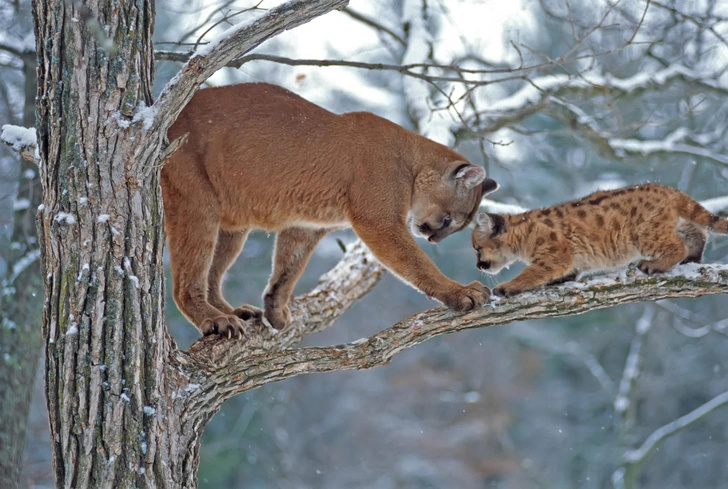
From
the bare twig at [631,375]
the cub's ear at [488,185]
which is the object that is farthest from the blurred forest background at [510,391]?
the cub's ear at [488,185]

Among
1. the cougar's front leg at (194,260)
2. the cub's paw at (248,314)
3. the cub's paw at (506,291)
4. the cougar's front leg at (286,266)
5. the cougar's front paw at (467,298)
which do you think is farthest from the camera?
the cougar's front leg at (286,266)

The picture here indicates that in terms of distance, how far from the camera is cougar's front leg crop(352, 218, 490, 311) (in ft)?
17.8

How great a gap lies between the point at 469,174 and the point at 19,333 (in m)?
4.15

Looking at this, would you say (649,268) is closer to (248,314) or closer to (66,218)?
(248,314)

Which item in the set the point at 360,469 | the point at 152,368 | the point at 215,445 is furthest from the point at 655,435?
the point at 152,368

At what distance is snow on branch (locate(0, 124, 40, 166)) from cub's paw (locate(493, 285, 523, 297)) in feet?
9.71

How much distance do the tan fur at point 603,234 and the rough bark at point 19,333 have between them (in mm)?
4125

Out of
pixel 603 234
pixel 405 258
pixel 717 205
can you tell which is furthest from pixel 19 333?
pixel 717 205

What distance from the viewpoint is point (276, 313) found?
20.9 feet

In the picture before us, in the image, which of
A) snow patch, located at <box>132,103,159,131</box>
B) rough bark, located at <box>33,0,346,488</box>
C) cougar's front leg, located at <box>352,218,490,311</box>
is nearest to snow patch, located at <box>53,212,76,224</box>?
rough bark, located at <box>33,0,346,488</box>

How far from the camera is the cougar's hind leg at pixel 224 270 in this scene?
6.17m

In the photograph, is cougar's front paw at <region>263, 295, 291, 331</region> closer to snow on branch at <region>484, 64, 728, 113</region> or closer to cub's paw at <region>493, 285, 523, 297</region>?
cub's paw at <region>493, 285, 523, 297</region>

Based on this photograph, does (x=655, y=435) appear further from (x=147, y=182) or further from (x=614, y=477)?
(x=147, y=182)

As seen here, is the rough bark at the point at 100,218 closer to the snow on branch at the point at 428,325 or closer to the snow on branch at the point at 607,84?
the snow on branch at the point at 428,325
